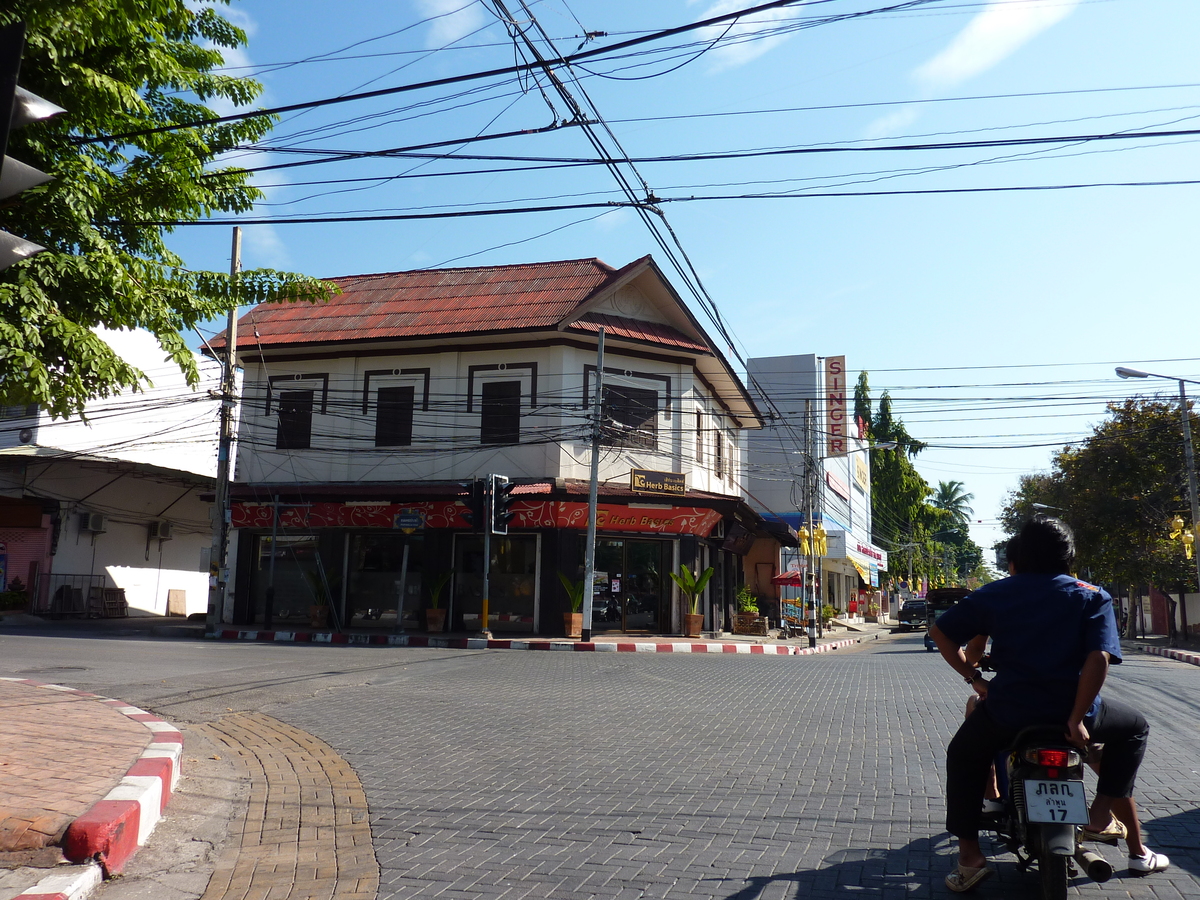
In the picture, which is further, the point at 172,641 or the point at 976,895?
the point at 172,641

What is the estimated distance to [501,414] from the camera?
23.9 metres

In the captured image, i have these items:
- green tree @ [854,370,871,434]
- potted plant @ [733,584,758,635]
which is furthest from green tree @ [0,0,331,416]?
green tree @ [854,370,871,434]

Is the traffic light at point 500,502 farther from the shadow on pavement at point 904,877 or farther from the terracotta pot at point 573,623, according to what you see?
the shadow on pavement at point 904,877

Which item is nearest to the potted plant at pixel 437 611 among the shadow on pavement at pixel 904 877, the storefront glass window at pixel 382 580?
the storefront glass window at pixel 382 580

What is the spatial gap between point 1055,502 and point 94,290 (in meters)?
37.2

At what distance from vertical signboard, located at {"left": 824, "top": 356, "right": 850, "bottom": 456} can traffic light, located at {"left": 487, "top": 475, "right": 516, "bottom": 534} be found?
24747 millimetres

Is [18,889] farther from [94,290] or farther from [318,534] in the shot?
[318,534]

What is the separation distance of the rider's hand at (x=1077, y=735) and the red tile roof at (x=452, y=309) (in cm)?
1983

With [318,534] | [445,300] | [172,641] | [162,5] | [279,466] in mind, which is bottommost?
[172,641]

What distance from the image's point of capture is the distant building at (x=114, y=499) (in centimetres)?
2683

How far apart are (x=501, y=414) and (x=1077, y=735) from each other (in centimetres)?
2069

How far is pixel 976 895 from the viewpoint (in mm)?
3982

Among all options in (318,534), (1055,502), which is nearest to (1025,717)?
(318,534)

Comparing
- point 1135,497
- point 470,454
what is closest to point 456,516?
point 470,454
